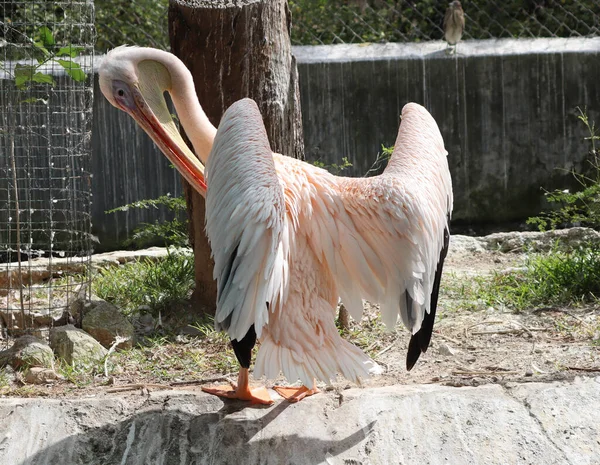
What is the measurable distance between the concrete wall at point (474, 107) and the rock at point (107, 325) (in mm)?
4002

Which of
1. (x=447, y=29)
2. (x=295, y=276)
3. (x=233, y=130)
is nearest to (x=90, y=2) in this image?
(x=233, y=130)

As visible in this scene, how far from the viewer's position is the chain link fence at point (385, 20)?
8.65 m

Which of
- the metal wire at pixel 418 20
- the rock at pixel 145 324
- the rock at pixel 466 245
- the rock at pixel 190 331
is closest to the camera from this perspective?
the rock at pixel 190 331

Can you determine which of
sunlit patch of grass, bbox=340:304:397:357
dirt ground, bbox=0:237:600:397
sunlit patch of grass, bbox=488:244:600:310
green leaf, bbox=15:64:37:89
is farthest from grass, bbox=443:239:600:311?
green leaf, bbox=15:64:37:89

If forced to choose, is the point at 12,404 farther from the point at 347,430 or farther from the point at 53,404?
the point at 347,430

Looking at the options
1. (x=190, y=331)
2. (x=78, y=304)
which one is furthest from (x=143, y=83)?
(x=190, y=331)

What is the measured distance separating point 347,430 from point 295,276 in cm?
70

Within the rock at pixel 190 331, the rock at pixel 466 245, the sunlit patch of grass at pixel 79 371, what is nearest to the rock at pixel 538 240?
the rock at pixel 466 245

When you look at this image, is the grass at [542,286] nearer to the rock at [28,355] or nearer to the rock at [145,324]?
the rock at [145,324]

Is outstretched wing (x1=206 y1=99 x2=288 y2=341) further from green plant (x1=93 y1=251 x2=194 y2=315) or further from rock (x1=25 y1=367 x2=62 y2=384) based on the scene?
green plant (x1=93 y1=251 x2=194 y2=315)

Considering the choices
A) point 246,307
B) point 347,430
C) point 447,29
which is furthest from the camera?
point 447,29

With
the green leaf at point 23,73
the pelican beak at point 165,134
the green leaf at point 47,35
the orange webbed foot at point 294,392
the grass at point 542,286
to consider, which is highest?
the green leaf at point 47,35

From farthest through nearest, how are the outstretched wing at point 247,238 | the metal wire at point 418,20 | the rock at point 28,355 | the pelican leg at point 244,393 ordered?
the metal wire at point 418,20 → the rock at point 28,355 → the pelican leg at point 244,393 → the outstretched wing at point 247,238

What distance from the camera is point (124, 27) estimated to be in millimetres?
8555
